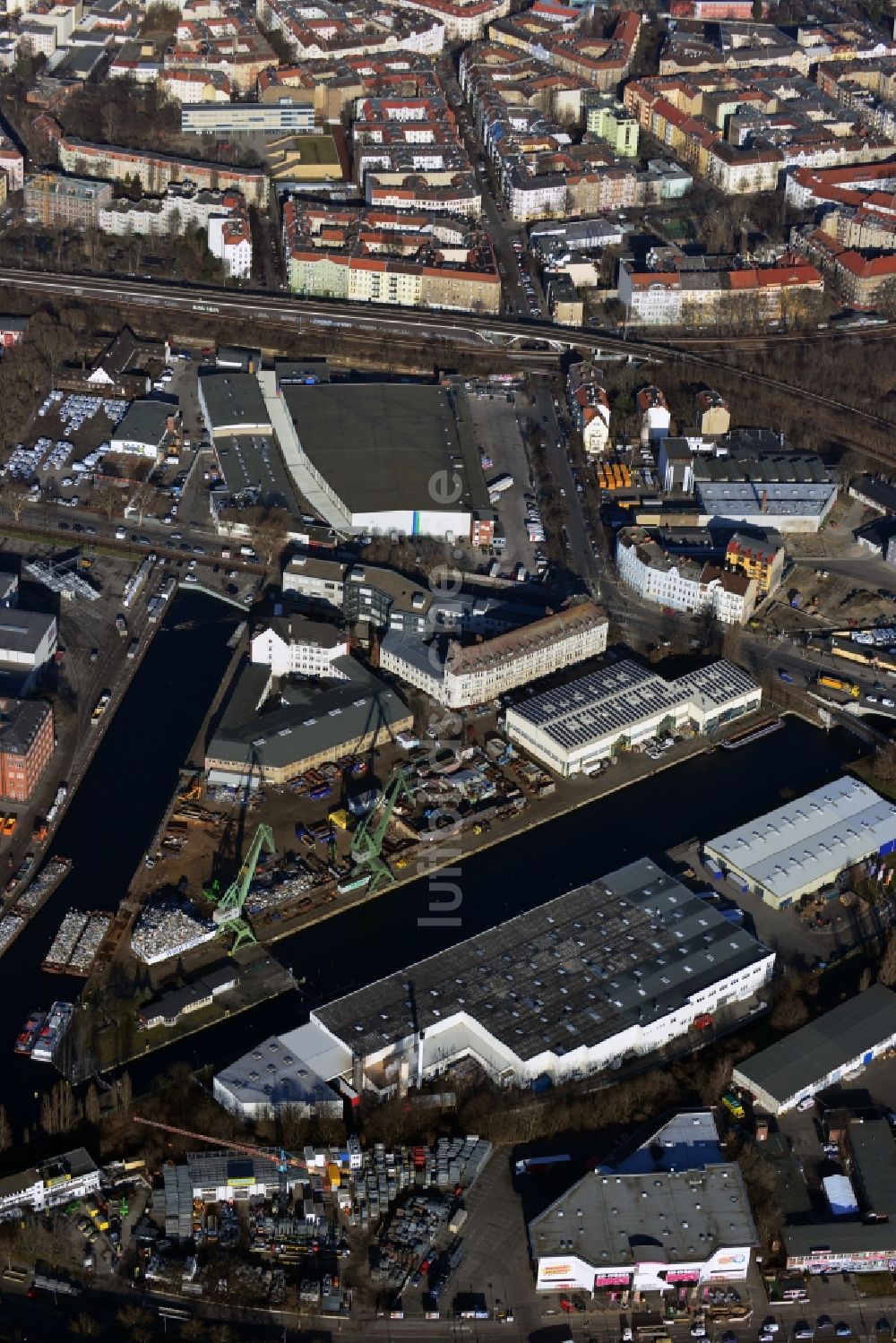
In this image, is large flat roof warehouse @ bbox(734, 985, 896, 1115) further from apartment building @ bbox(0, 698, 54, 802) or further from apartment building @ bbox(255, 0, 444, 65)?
apartment building @ bbox(255, 0, 444, 65)

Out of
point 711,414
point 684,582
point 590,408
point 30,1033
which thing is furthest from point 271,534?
point 30,1033

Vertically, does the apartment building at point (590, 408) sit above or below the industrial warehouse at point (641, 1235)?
above

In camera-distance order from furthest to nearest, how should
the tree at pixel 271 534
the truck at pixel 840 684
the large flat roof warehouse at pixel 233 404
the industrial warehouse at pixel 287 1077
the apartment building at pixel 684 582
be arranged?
the large flat roof warehouse at pixel 233 404 → the tree at pixel 271 534 → the apartment building at pixel 684 582 → the truck at pixel 840 684 → the industrial warehouse at pixel 287 1077

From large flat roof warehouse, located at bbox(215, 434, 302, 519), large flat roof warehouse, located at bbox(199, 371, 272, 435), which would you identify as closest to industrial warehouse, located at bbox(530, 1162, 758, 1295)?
large flat roof warehouse, located at bbox(215, 434, 302, 519)

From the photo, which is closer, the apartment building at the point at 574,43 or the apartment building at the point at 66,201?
the apartment building at the point at 66,201

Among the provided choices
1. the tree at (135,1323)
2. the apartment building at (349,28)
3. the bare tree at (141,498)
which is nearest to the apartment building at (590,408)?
the bare tree at (141,498)

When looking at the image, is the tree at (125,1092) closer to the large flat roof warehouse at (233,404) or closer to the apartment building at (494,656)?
the apartment building at (494,656)
